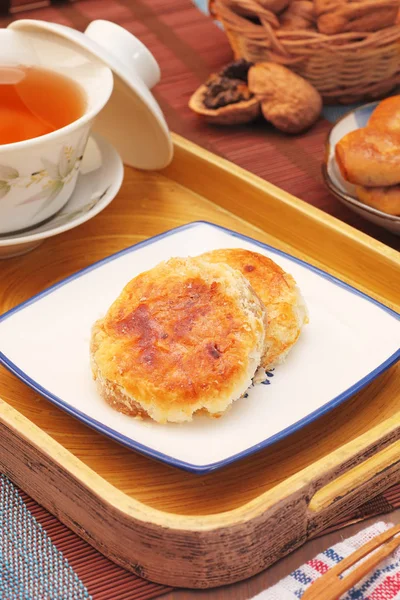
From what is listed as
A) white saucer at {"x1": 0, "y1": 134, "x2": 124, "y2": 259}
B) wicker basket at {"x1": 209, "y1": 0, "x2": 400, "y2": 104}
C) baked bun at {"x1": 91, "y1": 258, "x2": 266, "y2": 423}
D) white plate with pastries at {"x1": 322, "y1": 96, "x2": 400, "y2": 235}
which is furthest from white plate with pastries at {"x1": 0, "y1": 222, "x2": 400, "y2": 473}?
wicker basket at {"x1": 209, "y1": 0, "x2": 400, "y2": 104}

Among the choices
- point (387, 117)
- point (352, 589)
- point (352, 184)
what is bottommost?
point (352, 589)

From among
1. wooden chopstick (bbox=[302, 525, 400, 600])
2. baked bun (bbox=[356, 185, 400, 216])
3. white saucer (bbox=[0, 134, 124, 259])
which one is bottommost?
wooden chopstick (bbox=[302, 525, 400, 600])

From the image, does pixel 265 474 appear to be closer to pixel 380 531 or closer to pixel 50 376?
pixel 380 531

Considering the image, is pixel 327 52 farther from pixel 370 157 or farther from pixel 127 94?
pixel 127 94

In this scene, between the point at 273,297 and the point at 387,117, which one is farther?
the point at 387,117

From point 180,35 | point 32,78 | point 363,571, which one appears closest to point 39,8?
point 180,35

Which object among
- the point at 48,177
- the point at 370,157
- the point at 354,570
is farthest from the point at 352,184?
the point at 354,570

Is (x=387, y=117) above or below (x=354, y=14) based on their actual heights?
below

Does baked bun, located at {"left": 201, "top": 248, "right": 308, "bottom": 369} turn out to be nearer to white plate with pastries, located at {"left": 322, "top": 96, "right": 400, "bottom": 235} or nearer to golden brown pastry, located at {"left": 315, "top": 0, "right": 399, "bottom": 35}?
white plate with pastries, located at {"left": 322, "top": 96, "right": 400, "bottom": 235}
